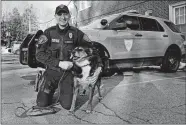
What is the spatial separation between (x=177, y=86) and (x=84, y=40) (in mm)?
3184

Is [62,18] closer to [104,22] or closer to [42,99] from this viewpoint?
[42,99]

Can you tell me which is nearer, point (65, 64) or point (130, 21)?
point (65, 64)

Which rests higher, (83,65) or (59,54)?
(59,54)

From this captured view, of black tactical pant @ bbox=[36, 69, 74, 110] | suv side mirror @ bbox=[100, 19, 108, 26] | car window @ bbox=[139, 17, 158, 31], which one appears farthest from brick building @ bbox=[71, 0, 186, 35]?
black tactical pant @ bbox=[36, 69, 74, 110]

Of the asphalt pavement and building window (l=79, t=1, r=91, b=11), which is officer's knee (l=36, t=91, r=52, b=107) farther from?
building window (l=79, t=1, r=91, b=11)

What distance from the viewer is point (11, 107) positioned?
11.3 ft

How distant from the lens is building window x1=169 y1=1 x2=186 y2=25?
10.9 m

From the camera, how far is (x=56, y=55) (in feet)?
9.73

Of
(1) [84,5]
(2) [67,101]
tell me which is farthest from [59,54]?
(1) [84,5]

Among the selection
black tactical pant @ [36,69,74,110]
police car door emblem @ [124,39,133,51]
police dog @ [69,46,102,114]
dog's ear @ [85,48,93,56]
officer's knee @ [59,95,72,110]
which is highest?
police car door emblem @ [124,39,133,51]

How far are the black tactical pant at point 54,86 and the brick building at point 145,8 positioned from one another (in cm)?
709

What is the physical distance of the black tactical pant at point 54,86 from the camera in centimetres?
309

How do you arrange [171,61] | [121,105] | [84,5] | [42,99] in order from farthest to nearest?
1. [84,5]
2. [171,61]
3. [121,105]
4. [42,99]

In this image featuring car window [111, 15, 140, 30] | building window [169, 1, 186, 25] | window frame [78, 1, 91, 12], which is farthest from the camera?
window frame [78, 1, 91, 12]
